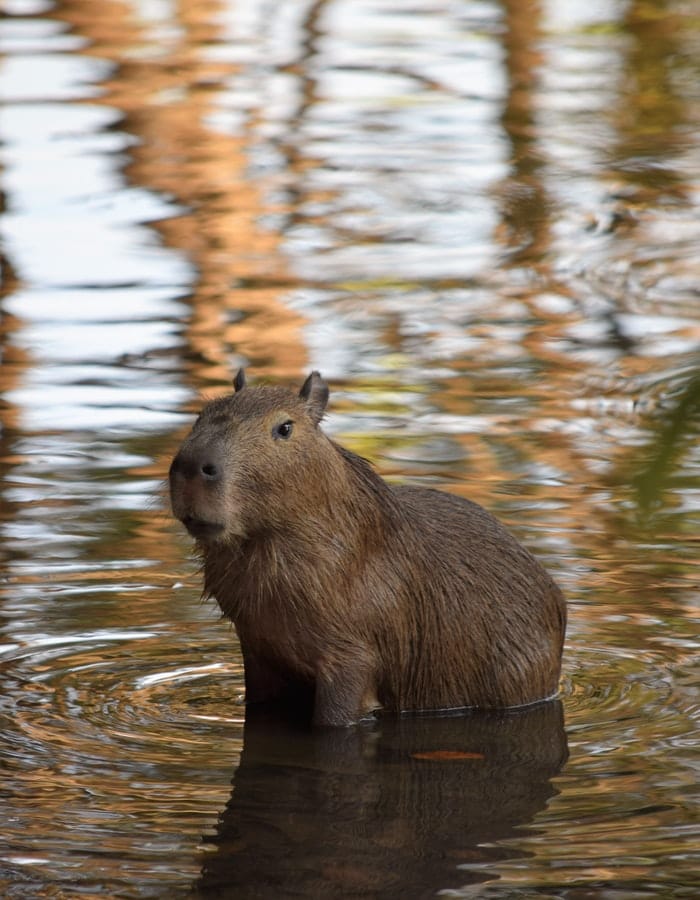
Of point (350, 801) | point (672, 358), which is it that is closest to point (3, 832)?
point (350, 801)

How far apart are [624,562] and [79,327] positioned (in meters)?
4.72

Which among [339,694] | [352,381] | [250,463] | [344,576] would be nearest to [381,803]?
[339,694]

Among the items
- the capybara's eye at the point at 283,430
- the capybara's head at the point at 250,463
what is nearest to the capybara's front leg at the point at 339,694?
the capybara's head at the point at 250,463

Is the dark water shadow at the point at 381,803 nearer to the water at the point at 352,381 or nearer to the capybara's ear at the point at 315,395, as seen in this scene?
the water at the point at 352,381

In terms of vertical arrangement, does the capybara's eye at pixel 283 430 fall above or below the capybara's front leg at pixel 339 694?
above

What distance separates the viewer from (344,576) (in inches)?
212

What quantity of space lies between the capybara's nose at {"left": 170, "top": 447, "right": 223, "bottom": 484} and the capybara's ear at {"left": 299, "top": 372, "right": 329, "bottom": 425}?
424 millimetres

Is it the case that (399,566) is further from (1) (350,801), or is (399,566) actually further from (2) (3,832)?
(2) (3,832)

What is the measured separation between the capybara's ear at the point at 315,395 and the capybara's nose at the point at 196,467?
1.39 ft

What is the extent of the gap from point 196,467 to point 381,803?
2.97ft

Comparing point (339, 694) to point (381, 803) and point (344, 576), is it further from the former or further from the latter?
point (381, 803)

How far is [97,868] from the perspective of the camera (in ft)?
14.1

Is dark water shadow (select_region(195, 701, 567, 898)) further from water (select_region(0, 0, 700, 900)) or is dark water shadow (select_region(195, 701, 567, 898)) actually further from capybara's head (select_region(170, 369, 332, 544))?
capybara's head (select_region(170, 369, 332, 544))

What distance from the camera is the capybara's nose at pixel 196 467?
16.2ft
